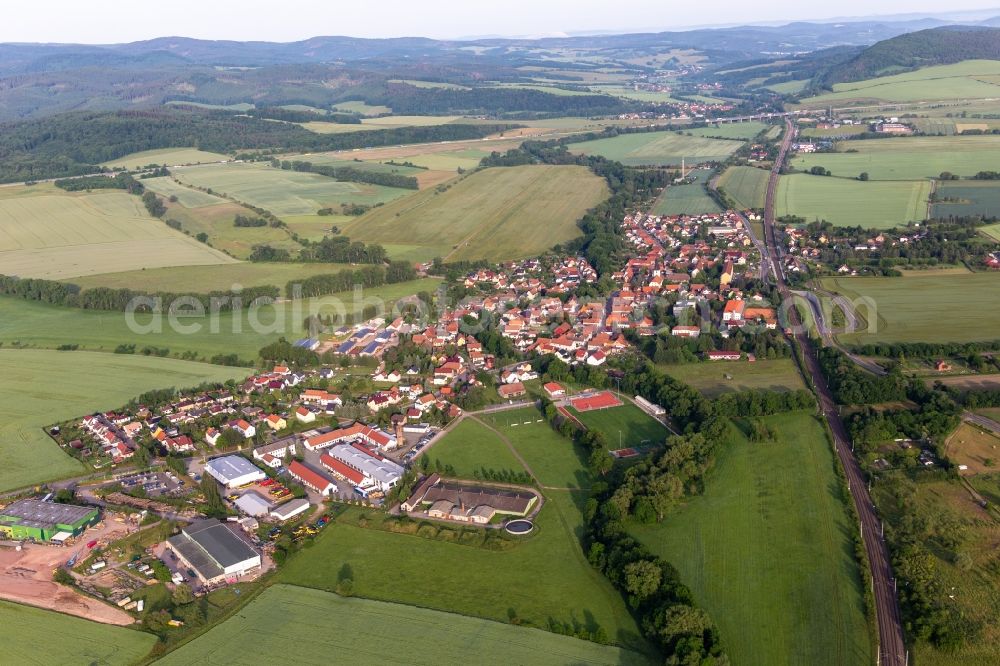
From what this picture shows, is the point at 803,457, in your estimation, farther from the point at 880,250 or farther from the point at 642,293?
the point at 880,250

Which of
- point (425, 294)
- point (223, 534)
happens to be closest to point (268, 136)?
point (425, 294)

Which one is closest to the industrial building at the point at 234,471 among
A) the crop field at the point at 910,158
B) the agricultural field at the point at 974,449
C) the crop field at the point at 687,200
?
the agricultural field at the point at 974,449

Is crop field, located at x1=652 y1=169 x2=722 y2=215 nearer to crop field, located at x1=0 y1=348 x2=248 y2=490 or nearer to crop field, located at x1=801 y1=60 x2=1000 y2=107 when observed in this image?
crop field, located at x1=0 y1=348 x2=248 y2=490

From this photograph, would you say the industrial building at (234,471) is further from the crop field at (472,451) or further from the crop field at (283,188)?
the crop field at (283,188)

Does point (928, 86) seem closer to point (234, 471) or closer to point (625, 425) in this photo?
point (625, 425)

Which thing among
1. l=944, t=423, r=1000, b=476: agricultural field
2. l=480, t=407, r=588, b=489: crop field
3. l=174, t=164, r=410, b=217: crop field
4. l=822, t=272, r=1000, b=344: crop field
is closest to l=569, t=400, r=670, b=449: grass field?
l=480, t=407, r=588, b=489: crop field
